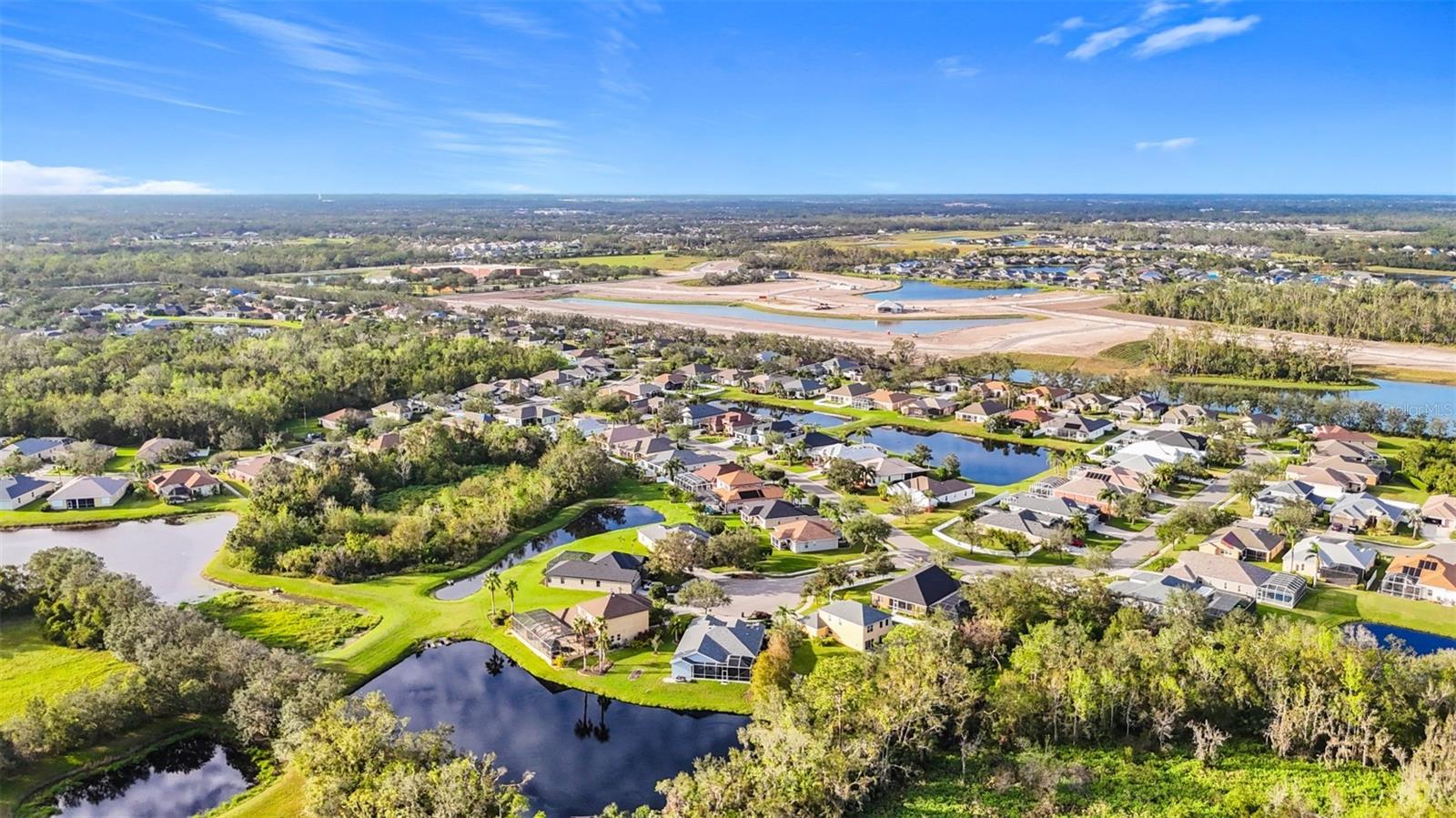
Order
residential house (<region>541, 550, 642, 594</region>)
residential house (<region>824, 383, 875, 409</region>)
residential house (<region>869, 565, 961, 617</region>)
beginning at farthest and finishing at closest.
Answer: residential house (<region>824, 383, 875, 409</region>)
residential house (<region>541, 550, 642, 594</region>)
residential house (<region>869, 565, 961, 617</region>)

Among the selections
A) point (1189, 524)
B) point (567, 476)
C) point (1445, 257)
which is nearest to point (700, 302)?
point (567, 476)

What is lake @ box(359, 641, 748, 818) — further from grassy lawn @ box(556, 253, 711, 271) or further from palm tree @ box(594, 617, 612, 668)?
grassy lawn @ box(556, 253, 711, 271)

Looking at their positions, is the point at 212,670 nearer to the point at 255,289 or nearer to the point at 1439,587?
the point at 1439,587

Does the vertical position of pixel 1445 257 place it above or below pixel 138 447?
above

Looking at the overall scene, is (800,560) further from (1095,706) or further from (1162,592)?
(1095,706)

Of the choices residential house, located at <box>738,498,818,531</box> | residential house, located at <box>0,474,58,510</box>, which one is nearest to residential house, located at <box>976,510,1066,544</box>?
residential house, located at <box>738,498,818,531</box>
